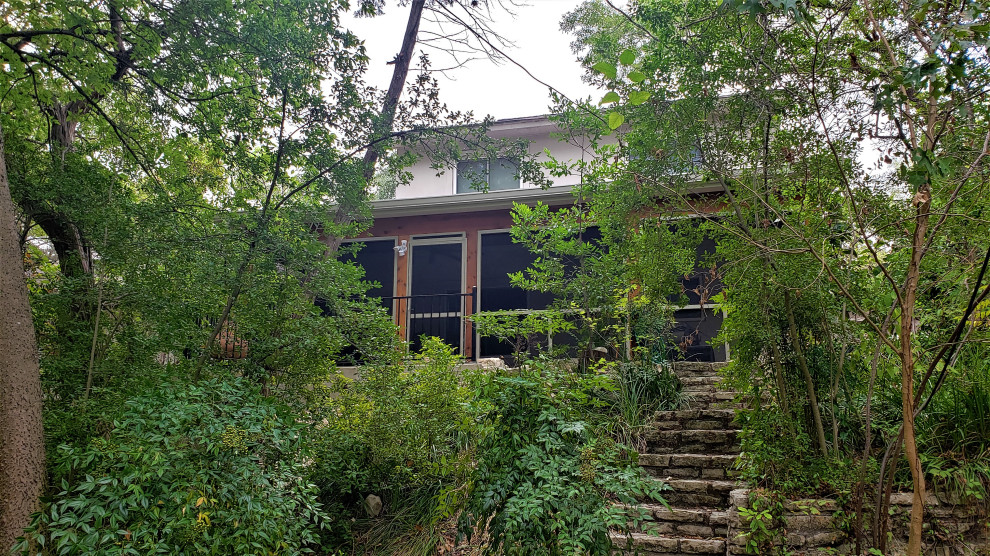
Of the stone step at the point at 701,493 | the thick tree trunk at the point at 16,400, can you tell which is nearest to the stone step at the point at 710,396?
the stone step at the point at 701,493

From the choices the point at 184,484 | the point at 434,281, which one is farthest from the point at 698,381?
the point at 434,281

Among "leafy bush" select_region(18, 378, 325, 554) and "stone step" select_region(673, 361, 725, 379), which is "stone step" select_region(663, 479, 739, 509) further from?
"leafy bush" select_region(18, 378, 325, 554)

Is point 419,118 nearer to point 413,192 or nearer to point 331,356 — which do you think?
point 331,356

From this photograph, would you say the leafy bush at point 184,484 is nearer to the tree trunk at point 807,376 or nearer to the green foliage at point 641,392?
the green foliage at point 641,392

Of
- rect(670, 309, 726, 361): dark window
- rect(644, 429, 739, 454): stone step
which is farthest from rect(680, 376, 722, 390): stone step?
rect(670, 309, 726, 361): dark window

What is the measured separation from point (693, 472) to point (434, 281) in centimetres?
641

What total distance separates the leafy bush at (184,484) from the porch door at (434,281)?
19.4 feet

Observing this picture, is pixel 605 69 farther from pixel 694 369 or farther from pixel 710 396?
pixel 694 369

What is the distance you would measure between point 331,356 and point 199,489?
1795mm

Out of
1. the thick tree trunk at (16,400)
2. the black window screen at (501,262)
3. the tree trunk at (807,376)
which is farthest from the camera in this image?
the black window screen at (501,262)

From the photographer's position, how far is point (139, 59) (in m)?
5.07

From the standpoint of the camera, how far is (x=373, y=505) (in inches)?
187

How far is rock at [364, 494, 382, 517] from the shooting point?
4.74 meters

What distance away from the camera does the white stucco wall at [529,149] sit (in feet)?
37.8
